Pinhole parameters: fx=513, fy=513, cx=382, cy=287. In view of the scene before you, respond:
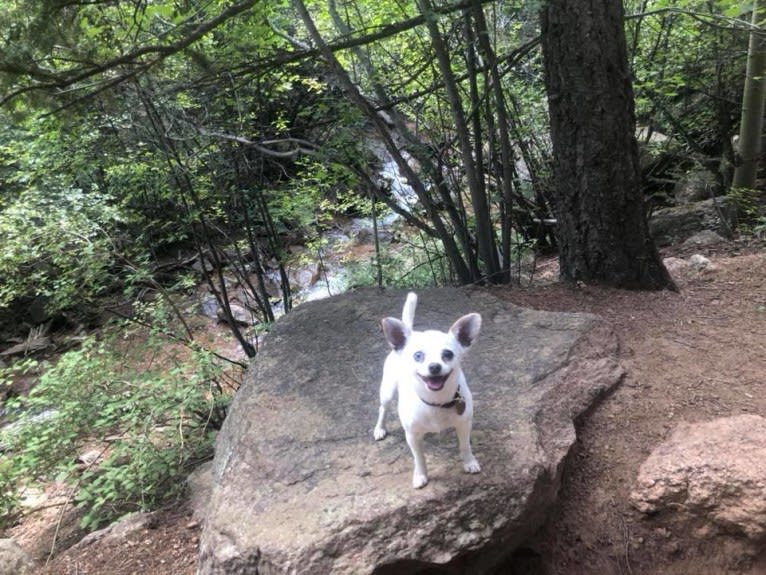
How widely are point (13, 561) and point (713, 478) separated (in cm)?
448

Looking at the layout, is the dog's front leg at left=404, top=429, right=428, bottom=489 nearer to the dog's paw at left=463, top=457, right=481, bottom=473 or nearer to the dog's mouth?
the dog's paw at left=463, top=457, right=481, bottom=473

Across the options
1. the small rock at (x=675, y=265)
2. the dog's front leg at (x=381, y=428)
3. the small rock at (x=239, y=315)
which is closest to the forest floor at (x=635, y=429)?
the small rock at (x=675, y=265)

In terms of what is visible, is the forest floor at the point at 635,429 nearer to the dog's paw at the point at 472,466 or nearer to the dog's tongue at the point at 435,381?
the dog's paw at the point at 472,466

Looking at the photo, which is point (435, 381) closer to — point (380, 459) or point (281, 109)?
point (380, 459)

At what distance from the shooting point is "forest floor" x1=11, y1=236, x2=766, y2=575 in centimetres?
246

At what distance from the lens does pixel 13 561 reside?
12.0 ft

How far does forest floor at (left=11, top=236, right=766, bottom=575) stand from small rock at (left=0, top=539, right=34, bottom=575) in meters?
0.24

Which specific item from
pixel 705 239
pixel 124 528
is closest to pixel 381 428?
pixel 124 528

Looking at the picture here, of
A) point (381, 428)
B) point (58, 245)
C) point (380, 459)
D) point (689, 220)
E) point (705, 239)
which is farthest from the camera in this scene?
point (689, 220)

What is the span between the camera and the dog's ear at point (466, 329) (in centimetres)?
217

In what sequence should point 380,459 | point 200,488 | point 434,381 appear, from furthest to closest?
point 200,488 → point 380,459 → point 434,381

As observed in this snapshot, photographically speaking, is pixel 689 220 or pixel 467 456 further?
pixel 689 220

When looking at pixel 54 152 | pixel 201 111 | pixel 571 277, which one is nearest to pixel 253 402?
pixel 571 277

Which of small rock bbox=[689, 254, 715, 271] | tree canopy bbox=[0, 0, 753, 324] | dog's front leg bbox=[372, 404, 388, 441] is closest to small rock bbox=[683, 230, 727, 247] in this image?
small rock bbox=[689, 254, 715, 271]
